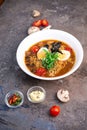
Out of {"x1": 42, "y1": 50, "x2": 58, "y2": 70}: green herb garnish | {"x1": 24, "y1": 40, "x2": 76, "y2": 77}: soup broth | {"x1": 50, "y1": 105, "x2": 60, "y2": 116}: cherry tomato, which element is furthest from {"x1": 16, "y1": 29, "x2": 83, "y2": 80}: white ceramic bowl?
{"x1": 50, "y1": 105, "x2": 60, "y2": 116}: cherry tomato

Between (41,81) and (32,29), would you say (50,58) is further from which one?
(32,29)

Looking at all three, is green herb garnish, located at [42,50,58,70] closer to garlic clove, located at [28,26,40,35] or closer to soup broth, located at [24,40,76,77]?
soup broth, located at [24,40,76,77]

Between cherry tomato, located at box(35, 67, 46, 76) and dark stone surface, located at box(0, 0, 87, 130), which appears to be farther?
cherry tomato, located at box(35, 67, 46, 76)

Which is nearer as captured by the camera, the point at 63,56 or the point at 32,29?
the point at 63,56

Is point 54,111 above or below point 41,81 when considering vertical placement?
below

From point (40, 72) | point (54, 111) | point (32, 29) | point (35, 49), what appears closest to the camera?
point (54, 111)

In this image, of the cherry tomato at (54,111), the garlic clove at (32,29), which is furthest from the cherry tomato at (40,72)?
the garlic clove at (32,29)

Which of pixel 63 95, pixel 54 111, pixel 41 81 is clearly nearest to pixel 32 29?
Result: pixel 41 81
